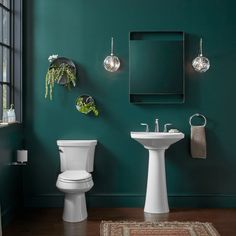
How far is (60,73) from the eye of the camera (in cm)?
407

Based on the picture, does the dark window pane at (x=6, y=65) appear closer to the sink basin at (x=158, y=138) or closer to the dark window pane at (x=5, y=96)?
the dark window pane at (x=5, y=96)

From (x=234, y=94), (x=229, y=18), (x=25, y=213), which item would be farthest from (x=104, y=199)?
(x=229, y=18)

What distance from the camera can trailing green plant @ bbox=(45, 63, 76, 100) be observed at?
406 cm

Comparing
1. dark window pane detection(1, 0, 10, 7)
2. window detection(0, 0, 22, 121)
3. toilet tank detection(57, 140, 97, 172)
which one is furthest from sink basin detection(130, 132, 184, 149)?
dark window pane detection(1, 0, 10, 7)

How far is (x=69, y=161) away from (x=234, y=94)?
1944mm

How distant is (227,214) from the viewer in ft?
12.9

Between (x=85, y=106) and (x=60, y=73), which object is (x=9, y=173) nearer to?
(x=85, y=106)

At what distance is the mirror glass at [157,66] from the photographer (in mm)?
4102

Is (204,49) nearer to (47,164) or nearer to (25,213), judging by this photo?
(47,164)

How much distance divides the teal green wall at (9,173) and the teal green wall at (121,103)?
181 millimetres

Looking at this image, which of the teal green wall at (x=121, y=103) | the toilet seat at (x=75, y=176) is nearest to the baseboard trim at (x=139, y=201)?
the teal green wall at (x=121, y=103)

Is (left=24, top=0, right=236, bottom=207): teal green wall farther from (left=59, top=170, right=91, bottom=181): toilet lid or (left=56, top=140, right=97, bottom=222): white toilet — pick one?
(left=59, top=170, right=91, bottom=181): toilet lid

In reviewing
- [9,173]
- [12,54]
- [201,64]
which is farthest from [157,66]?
[9,173]

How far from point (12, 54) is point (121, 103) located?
1.29 meters
